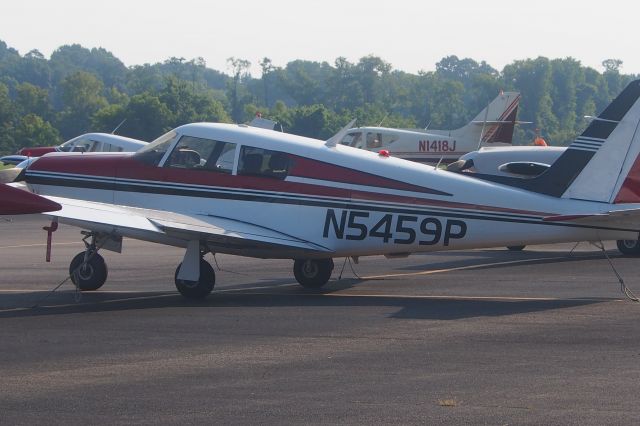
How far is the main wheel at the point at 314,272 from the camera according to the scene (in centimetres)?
1573

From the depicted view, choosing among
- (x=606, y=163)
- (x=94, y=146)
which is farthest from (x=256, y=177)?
(x=94, y=146)

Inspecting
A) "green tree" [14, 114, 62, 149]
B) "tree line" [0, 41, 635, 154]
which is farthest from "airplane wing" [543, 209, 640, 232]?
"green tree" [14, 114, 62, 149]

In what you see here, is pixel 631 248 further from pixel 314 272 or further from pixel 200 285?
pixel 200 285

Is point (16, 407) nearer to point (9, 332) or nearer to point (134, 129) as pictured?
point (9, 332)

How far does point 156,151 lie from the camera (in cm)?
1541

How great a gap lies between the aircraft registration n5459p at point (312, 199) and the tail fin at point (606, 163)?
0.04 ft

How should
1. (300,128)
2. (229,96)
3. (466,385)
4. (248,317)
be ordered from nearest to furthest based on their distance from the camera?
(466,385) → (248,317) → (300,128) → (229,96)

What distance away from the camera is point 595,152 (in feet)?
45.9

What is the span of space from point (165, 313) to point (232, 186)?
239 cm

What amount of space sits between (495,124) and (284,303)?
35359mm

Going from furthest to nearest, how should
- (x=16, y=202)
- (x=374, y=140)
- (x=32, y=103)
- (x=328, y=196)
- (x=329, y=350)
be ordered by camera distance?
(x=32, y=103)
(x=374, y=140)
(x=328, y=196)
(x=16, y=202)
(x=329, y=350)

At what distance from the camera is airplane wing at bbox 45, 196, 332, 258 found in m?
13.7

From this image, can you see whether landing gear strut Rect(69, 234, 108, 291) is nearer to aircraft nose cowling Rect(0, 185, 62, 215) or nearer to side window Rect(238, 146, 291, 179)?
side window Rect(238, 146, 291, 179)

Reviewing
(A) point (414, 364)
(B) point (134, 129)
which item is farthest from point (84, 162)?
(B) point (134, 129)
